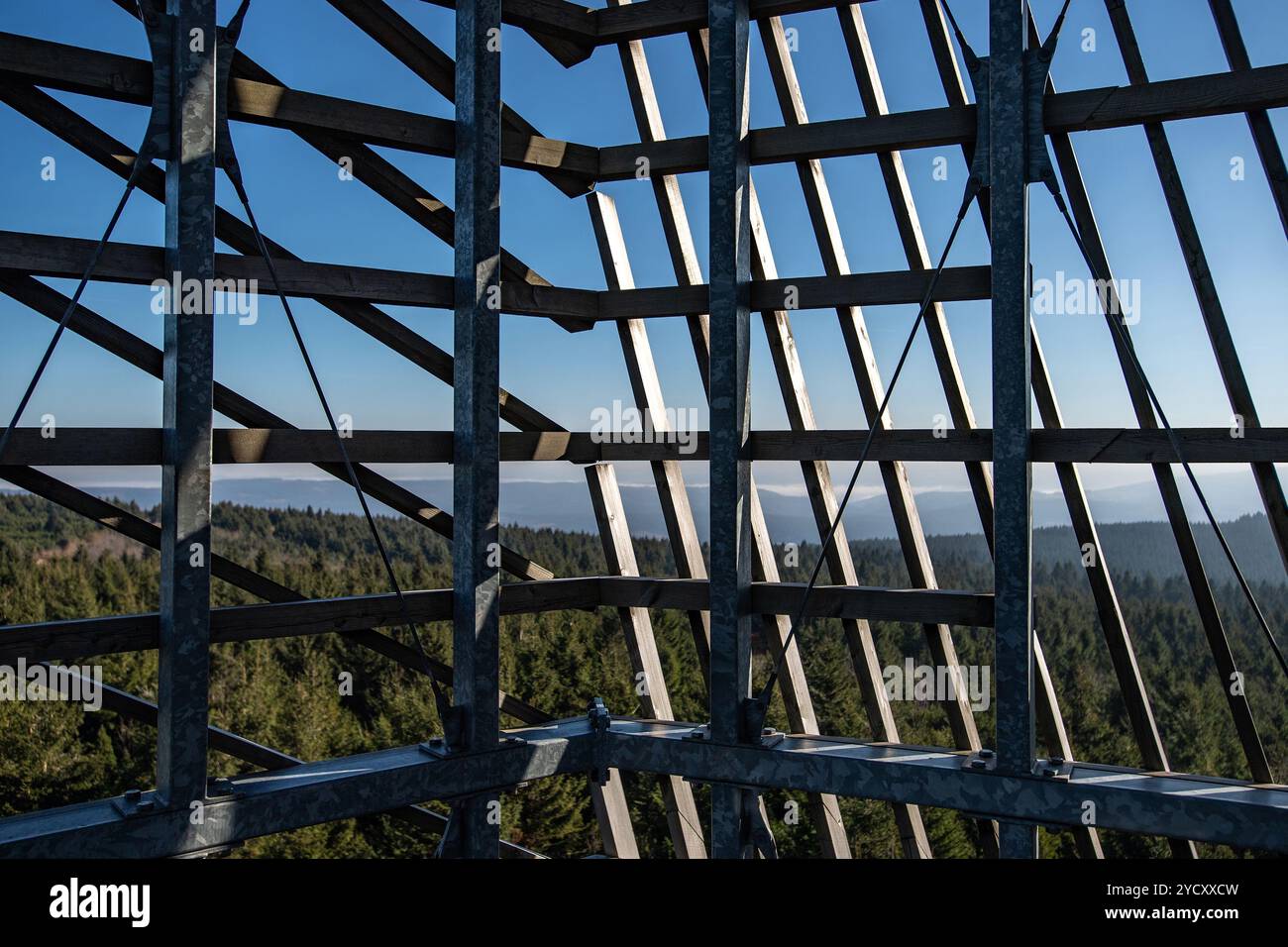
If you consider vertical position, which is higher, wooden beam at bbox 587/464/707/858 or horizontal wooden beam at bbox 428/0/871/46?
horizontal wooden beam at bbox 428/0/871/46

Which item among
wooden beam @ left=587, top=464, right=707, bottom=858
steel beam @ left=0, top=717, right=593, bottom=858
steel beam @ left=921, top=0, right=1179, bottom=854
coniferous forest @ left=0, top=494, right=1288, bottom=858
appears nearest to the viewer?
steel beam @ left=0, top=717, right=593, bottom=858

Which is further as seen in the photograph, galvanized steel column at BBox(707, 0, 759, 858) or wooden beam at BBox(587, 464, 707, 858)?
wooden beam at BBox(587, 464, 707, 858)

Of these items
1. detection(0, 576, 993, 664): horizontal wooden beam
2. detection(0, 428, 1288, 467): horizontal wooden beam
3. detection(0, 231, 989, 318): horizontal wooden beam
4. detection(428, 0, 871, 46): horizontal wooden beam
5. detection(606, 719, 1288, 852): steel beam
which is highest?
detection(428, 0, 871, 46): horizontal wooden beam

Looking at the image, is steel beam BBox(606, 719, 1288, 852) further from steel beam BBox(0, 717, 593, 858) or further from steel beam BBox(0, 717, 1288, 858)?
steel beam BBox(0, 717, 593, 858)

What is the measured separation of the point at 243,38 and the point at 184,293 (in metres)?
1.61

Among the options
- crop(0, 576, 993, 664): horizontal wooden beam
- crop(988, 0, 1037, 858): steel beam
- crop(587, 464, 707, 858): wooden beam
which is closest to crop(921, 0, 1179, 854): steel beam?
crop(988, 0, 1037, 858): steel beam

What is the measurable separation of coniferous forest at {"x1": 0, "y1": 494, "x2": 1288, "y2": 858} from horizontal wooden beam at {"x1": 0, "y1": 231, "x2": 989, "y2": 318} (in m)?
9.56

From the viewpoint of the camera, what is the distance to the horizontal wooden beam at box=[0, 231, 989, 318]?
3285mm

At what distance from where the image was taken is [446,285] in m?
4.10

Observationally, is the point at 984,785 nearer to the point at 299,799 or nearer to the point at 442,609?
the point at 442,609
